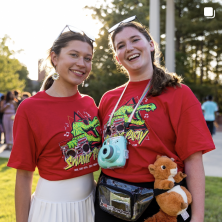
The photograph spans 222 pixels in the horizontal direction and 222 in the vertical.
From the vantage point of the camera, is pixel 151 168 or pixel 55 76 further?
pixel 55 76

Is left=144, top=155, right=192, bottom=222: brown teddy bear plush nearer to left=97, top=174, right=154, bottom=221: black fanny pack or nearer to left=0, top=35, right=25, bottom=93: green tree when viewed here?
left=97, top=174, right=154, bottom=221: black fanny pack

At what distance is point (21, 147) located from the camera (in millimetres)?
1779

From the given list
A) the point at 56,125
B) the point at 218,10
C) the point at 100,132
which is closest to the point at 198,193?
the point at 100,132

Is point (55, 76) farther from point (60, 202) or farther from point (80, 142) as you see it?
point (60, 202)

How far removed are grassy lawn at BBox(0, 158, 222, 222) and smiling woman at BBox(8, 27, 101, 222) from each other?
1931 millimetres

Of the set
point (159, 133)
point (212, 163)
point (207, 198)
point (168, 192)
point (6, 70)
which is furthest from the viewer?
point (6, 70)

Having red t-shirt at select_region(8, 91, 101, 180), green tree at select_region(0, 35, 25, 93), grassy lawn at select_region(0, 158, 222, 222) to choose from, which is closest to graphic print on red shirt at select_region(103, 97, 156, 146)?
red t-shirt at select_region(8, 91, 101, 180)

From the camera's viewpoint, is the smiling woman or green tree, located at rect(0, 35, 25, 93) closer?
the smiling woman

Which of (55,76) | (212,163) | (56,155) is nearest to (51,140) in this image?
(56,155)

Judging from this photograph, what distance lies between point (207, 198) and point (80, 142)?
3120mm

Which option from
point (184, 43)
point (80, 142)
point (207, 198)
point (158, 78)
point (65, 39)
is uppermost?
point (184, 43)

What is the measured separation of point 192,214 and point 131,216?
409mm

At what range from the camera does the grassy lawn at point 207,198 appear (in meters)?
3.50

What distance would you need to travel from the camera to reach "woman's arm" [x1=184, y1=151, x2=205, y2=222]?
1.64 meters
